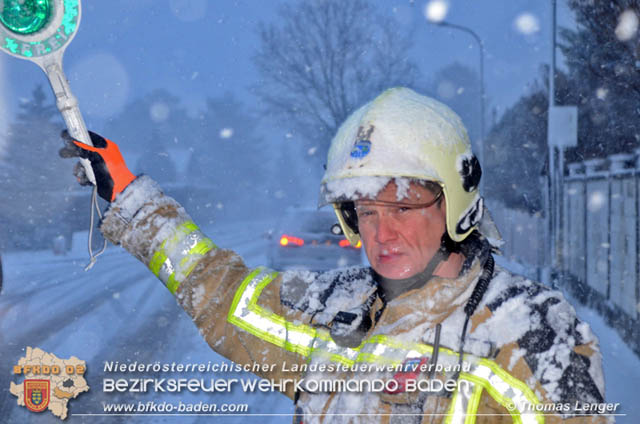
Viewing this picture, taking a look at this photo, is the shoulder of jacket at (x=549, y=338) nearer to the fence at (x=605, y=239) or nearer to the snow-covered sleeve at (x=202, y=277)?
the snow-covered sleeve at (x=202, y=277)

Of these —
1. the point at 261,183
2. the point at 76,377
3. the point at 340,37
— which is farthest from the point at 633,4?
the point at 261,183

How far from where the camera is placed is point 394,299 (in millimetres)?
1969

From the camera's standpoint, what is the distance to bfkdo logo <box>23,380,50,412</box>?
2438 mm

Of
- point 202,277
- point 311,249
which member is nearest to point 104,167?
point 202,277

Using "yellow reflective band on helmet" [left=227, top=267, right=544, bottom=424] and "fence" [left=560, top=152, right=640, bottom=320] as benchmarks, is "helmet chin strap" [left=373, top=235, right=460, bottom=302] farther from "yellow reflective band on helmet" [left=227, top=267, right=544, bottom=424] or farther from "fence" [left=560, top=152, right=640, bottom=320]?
"fence" [left=560, top=152, right=640, bottom=320]

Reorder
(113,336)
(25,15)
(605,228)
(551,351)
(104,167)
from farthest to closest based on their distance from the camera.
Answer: (605,228)
(113,336)
(104,167)
(25,15)
(551,351)

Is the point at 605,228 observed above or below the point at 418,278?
below

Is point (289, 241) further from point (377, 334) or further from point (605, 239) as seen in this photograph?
point (377, 334)

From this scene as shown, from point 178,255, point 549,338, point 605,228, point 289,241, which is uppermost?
point 178,255

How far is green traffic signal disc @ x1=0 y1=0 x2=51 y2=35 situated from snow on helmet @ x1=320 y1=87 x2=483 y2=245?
1.12m

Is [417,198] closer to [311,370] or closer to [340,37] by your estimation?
[311,370]

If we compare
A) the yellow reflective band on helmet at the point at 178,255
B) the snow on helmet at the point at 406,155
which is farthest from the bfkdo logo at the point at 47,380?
the snow on helmet at the point at 406,155

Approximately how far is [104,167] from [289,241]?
8069mm

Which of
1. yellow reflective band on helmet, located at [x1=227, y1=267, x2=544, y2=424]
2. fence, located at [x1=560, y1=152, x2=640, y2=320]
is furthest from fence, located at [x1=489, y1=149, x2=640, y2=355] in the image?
yellow reflective band on helmet, located at [x1=227, y1=267, x2=544, y2=424]
